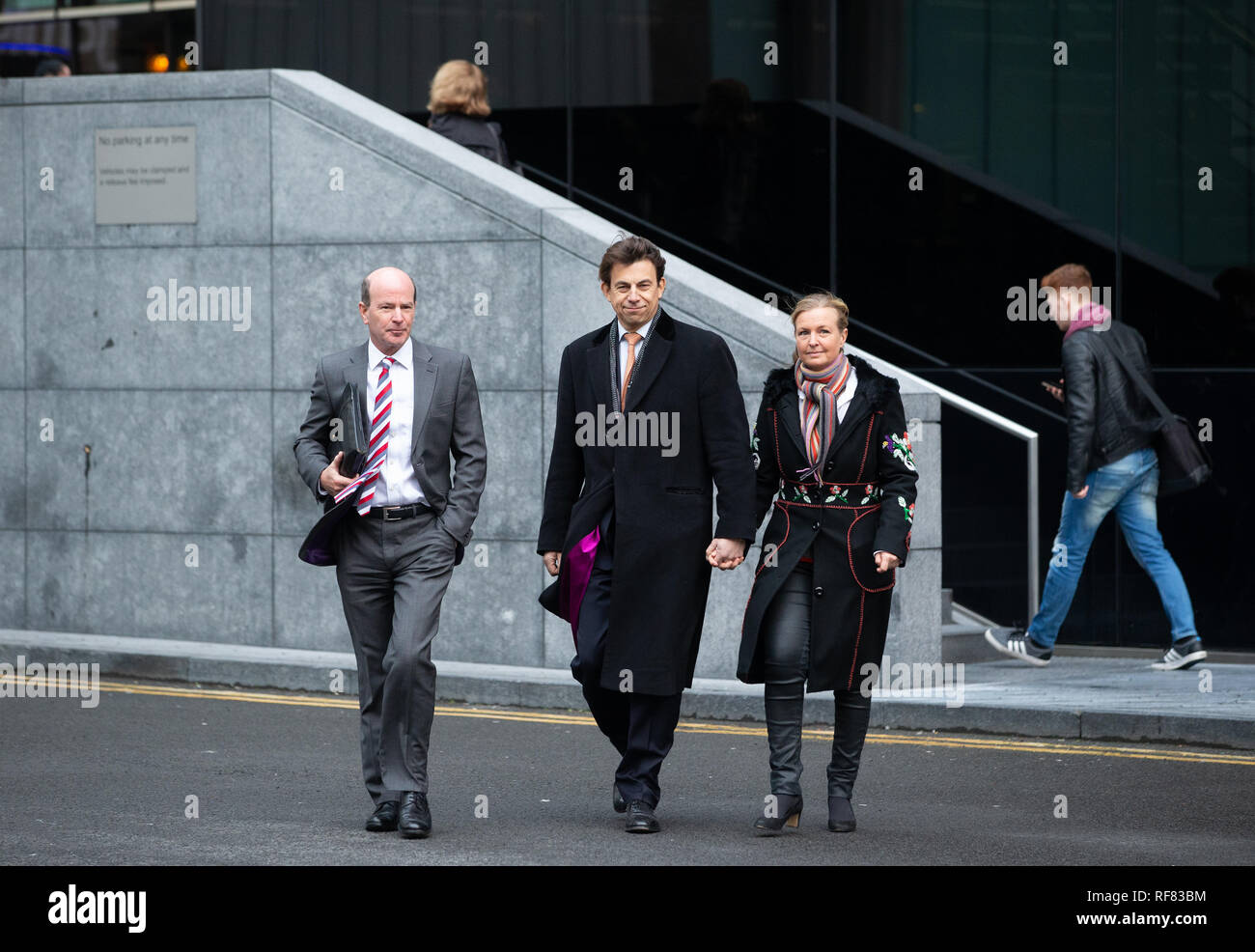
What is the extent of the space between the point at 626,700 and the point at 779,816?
73 centimetres

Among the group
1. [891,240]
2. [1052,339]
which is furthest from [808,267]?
[1052,339]

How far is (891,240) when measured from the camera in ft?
48.0

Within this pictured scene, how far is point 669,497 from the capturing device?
7578 millimetres

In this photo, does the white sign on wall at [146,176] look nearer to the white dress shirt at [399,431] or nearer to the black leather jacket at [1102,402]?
the black leather jacket at [1102,402]

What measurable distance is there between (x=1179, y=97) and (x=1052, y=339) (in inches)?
66.4

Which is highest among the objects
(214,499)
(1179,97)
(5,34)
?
(5,34)

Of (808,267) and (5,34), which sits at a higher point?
(5,34)

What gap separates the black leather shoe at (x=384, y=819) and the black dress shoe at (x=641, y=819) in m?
0.81

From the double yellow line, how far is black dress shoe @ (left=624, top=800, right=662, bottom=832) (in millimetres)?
2381

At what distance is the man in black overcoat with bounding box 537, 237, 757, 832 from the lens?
7.55m

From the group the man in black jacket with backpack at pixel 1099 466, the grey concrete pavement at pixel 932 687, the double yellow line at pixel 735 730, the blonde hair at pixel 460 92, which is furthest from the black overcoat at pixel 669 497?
the blonde hair at pixel 460 92

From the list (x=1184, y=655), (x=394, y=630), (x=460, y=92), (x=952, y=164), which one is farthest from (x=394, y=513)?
(x=952, y=164)

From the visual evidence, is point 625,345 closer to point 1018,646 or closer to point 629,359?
point 629,359
